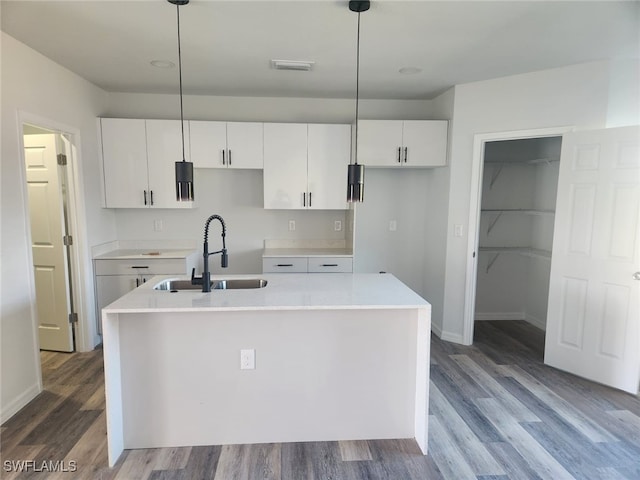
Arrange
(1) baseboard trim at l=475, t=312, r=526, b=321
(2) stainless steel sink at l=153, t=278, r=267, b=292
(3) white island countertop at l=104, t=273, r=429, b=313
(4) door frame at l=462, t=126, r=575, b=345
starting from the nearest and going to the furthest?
(3) white island countertop at l=104, t=273, r=429, b=313 < (2) stainless steel sink at l=153, t=278, r=267, b=292 < (4) door frame at l=462, t=126, r=575, b=345 < (1) baseboard trim at l=475, t=312, r=526, b=321

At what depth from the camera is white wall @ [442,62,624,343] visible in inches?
117

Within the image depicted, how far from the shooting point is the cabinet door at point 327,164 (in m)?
3.80

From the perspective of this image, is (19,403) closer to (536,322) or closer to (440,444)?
(440,444)

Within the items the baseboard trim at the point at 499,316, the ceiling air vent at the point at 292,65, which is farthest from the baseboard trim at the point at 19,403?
the baseboard trim at the point at 499,316

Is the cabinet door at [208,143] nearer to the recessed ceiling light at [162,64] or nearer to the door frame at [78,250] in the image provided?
the recessed ceiling light at [162,64]

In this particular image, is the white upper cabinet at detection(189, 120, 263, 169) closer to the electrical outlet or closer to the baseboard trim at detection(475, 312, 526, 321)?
the electrical outlet

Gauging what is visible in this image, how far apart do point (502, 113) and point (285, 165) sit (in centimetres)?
214

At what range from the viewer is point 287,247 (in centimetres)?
426

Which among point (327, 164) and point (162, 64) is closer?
point (162, 64)

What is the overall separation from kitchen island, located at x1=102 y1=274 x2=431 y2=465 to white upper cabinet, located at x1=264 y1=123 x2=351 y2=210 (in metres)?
1.77

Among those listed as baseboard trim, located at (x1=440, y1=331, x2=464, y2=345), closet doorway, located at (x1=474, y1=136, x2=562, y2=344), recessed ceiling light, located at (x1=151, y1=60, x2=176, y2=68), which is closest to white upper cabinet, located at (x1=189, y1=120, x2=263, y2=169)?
recessed ceiling light, located at (x1=151, y1=60, x2=176, y2=68)

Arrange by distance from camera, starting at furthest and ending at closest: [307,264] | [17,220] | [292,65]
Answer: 1. [307,264]
2. [292,65]
3. [17,220]

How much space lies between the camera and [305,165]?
384cm

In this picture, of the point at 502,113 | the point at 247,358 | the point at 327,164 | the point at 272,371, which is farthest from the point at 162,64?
the point at 502,113
